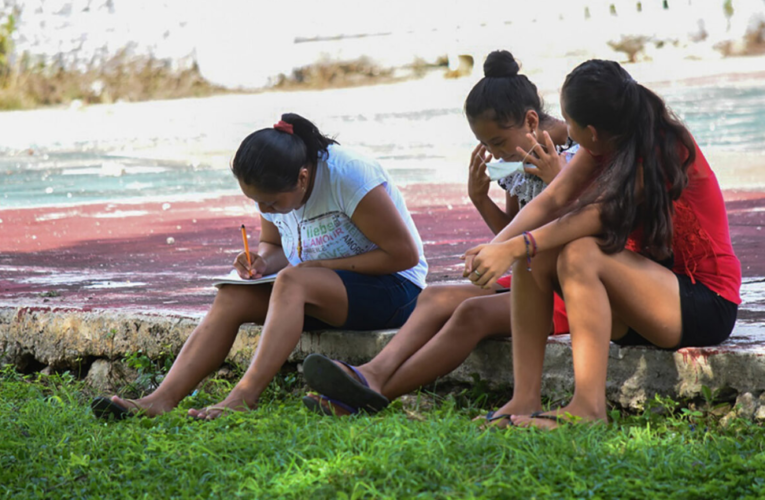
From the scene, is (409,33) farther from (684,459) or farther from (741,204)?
(684,459)

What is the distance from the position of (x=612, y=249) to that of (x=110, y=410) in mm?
1660

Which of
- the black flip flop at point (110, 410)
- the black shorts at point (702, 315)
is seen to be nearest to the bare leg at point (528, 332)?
the black shorts at point (702, 315)

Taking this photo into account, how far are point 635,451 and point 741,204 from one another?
5.46m

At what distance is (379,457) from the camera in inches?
105

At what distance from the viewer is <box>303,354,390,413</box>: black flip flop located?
3123mm

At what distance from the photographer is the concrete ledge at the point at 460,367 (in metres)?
3.07

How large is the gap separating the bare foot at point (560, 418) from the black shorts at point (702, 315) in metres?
0.37

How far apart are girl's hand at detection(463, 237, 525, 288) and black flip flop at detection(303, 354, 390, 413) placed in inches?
20.0

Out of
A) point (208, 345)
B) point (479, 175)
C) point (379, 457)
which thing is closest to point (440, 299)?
point (479, 175)

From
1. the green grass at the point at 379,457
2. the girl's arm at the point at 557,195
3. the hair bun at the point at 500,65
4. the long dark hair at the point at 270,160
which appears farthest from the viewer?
the hair bun at the point at 500,65

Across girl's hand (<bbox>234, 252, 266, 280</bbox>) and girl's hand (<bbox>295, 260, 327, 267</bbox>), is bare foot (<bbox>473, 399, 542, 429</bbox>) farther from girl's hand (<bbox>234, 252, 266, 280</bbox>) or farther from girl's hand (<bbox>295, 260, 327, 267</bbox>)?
girl's hand (<bbox>234, 252, 266, 280</bbox>)

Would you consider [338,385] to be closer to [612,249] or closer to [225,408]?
[225,408]

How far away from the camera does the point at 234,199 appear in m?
10.1

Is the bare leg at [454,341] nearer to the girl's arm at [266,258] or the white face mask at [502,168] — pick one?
the white face mask at [502,168]
